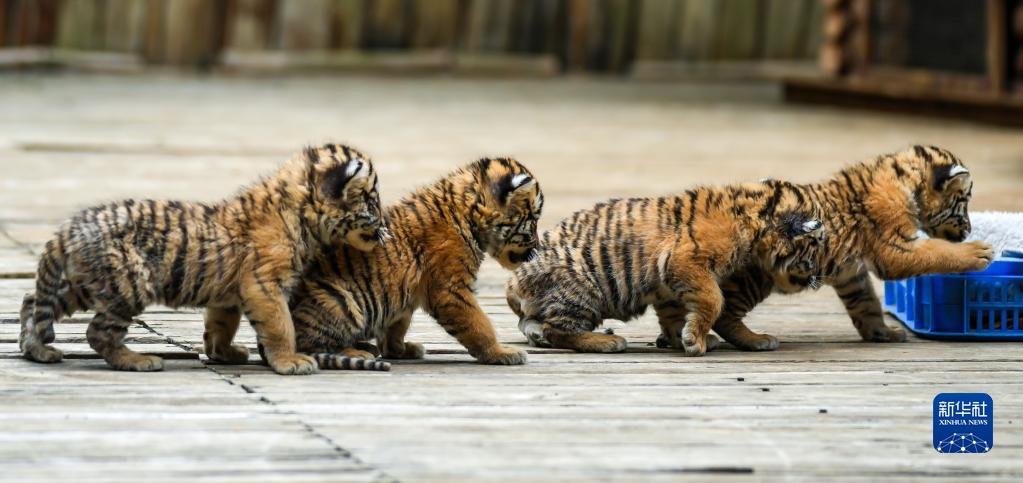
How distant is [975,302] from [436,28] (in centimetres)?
1255

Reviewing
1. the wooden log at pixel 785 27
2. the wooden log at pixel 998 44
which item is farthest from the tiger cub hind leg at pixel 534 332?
the wooden log at pixel 785 27

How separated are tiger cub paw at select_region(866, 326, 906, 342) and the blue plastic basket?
0.38 feet

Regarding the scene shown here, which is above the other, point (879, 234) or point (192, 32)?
Result: point (192, 32)

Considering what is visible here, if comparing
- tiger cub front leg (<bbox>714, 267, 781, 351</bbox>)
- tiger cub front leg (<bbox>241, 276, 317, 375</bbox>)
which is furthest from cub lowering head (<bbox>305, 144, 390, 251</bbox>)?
tiger cub front leg (<bbox>714, 267, 781, 351</bbox>)

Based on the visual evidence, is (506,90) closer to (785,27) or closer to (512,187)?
(785,27)

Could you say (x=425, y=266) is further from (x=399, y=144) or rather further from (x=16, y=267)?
(x=399, y=144)

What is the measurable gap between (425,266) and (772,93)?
1279cm

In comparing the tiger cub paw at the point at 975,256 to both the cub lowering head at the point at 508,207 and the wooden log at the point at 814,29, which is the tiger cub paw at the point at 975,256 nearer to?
the cub lowering head at the point at 508,207

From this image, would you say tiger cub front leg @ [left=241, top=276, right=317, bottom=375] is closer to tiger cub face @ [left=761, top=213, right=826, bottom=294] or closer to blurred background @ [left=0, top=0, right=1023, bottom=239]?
tiger cub face @ [left=761, top=213, right=826, bottom=294]

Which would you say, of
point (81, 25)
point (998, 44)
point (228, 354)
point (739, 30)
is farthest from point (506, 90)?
point (228, 354)

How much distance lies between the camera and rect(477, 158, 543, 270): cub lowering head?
4.82 metres

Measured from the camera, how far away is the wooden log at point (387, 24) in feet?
55.8

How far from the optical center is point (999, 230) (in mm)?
5914

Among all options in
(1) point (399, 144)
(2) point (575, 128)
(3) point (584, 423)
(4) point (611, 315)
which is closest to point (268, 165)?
(1) point (399, 144)
